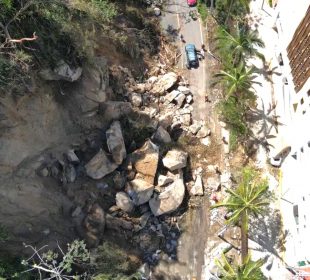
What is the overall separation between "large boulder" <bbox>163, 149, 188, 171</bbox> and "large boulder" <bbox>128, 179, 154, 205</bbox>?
1.77 metres

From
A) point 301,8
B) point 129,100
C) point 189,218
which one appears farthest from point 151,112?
point 301,8

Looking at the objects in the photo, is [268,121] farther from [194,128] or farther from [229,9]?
[229,9]

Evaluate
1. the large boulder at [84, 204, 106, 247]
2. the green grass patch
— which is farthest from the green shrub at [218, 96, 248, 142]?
the large boulder at [84, 204, 106, 247]

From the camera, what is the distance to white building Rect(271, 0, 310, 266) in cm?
2278

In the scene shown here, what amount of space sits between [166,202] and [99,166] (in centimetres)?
447

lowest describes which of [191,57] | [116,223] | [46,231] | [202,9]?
A: [116,223]

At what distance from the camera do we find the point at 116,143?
24.5 meters

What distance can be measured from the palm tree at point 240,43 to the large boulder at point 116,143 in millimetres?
9229

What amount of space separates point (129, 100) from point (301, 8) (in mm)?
11442

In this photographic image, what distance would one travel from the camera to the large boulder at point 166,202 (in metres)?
24.8

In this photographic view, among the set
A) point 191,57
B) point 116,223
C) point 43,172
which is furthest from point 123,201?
point 191,57

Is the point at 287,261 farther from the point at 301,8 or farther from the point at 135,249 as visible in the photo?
the point at 301,8

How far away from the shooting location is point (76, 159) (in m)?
23.7

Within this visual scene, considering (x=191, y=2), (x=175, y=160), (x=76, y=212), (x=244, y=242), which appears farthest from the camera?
(x=191, y=2)
